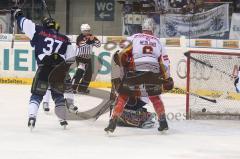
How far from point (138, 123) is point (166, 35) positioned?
7252 mm

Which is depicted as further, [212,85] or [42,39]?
[212,85]

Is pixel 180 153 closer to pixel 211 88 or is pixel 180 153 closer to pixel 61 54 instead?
pixel 61 54

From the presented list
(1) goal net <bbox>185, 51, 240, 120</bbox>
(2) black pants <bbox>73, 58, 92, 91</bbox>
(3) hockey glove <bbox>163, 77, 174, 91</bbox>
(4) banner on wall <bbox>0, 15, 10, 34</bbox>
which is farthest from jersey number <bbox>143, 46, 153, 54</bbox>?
(4) banner on wall <bbox>0, 15, 10, 34</bbox>

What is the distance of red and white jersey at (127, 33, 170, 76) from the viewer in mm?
7402

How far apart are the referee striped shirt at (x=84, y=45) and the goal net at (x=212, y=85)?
2.21m

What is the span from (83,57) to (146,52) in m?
3.92

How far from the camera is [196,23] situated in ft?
49.2

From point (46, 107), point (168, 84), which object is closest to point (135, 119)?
point (168, 84)

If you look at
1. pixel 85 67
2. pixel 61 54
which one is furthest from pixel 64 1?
pixel 61 54

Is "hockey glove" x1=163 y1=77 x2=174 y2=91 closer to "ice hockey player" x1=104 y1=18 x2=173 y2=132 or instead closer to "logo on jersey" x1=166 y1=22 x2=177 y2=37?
"ice hockey player" x1=104 y1=18 x2=173 y2=132

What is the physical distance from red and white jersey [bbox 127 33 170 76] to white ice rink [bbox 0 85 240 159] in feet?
2.81

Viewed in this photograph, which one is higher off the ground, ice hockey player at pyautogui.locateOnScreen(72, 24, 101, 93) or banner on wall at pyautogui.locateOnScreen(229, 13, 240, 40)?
banner on wall at pyautogui.locateOnScreen(229, 13, 240, 40)

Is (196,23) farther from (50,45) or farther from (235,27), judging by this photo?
(50,45)

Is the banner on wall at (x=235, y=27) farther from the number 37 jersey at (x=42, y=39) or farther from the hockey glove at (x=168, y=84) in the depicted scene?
the number 37 jersey at (x=42, y=39)
